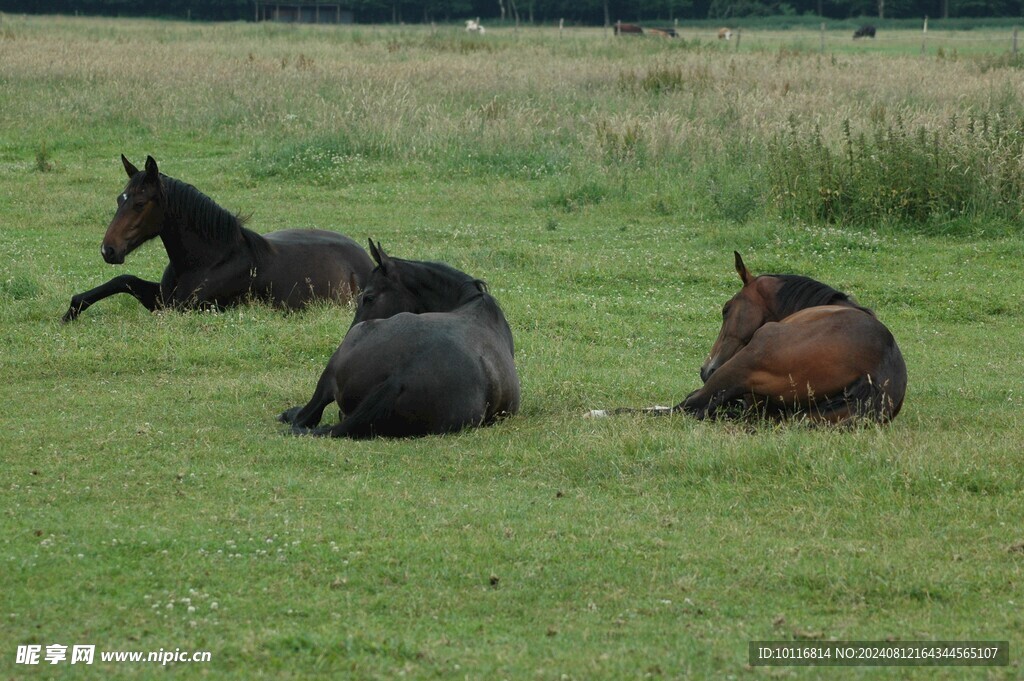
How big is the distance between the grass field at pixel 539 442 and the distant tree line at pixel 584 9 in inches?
2431

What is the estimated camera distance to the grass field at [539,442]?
4539 millimetres

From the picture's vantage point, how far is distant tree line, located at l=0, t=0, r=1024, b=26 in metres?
78.4

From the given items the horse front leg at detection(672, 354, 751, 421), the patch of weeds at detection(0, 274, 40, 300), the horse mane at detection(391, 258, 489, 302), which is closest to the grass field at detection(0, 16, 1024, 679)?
the patch of weeds at detection(0, 274, 40, 300)

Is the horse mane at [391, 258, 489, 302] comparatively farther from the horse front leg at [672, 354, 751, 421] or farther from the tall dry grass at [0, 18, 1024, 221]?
the tall dry grass at [0, 18, 1024, 221]

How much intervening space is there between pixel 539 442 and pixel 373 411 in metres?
1.02

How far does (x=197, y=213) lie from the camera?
1084 centimetres

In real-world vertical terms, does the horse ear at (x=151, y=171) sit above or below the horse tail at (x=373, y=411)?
above

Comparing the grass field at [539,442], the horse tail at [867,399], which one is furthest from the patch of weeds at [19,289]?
the horse tail at [867,399]

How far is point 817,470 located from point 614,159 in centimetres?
1279

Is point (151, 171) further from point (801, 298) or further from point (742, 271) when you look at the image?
point (801, 298)

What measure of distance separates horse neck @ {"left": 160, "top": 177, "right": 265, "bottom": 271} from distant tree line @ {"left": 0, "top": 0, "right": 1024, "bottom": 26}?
6991 cm

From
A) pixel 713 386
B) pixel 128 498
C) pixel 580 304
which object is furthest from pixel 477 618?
pixel 580 304

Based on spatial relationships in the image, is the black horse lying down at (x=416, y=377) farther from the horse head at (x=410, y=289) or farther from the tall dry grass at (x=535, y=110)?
the tall dry grass at (x=535, y=110)

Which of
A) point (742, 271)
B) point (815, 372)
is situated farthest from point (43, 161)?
point (815, 372)
